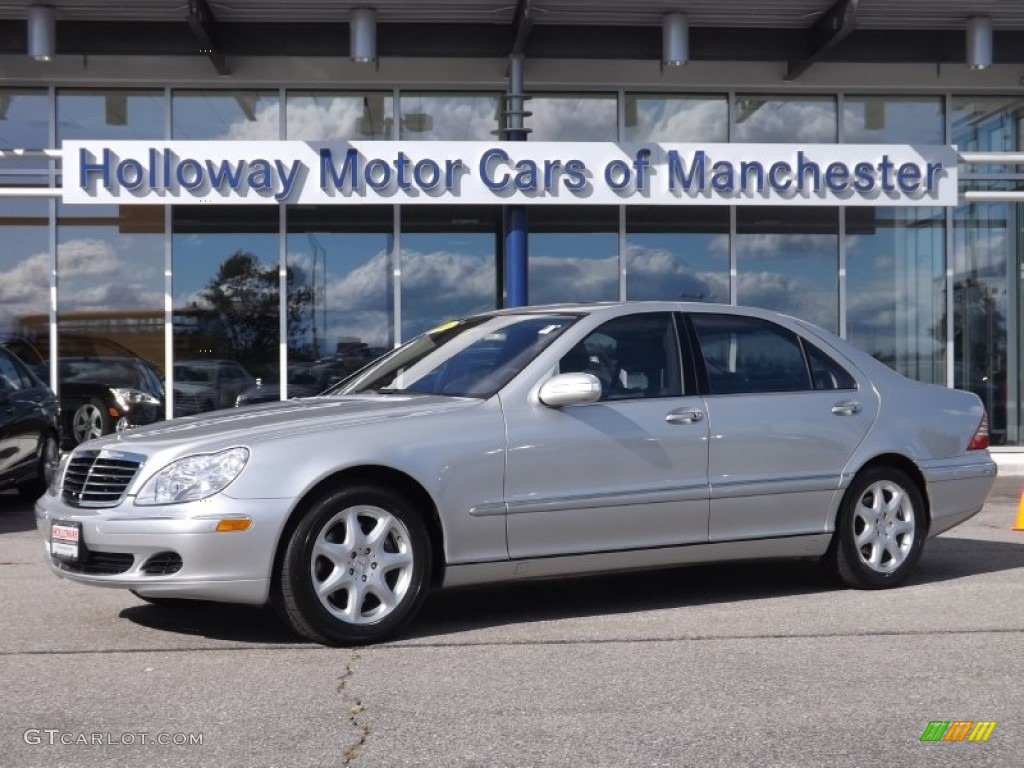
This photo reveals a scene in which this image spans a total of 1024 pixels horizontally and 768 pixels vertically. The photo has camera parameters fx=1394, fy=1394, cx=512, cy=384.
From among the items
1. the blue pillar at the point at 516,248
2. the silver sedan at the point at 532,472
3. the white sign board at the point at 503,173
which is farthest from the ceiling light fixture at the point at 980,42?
the silver sedan at the point at 532,472

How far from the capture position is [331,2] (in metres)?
14.5

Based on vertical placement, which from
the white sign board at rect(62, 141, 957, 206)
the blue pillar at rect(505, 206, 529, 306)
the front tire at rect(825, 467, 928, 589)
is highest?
the white sign board at rect(62, 141, 957, 206)

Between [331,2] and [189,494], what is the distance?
31.8 feet

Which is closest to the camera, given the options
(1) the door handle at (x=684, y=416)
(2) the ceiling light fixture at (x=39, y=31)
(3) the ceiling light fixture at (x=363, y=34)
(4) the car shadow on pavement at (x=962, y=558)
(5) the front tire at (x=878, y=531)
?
(1) the door handle at (x=684, y=416)

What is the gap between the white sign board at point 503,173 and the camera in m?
14.7

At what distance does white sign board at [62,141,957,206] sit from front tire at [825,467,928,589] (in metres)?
8.05

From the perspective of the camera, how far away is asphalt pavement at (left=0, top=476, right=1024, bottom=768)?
4.55 metres

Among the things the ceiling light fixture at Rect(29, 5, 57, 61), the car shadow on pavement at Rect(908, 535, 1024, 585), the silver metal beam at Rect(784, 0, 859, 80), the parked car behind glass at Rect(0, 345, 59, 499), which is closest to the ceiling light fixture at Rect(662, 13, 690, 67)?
the silver metal beam at Rect(784, 0, 859, 80)

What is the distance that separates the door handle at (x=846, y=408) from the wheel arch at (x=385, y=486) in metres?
2.40

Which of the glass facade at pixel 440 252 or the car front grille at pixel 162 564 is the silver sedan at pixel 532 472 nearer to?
the car front grille at pixel 162 564

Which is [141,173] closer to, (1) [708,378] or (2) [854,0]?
(2) [854,0]

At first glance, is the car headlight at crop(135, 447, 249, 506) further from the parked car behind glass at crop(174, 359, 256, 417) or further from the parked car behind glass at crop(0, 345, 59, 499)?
the parked car behind glass at crop(174, 359, 256, 417)

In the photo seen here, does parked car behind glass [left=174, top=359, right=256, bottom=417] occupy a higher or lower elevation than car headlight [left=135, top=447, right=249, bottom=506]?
higher

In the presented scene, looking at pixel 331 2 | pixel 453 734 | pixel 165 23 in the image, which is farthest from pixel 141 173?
pixel 453 734
